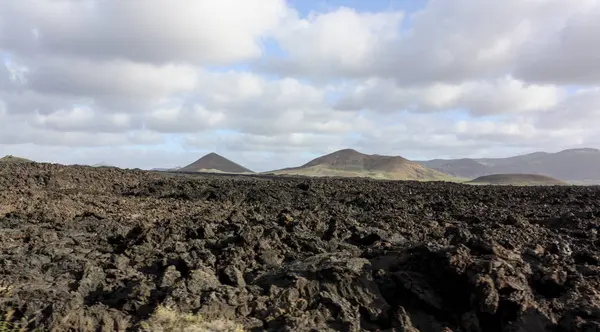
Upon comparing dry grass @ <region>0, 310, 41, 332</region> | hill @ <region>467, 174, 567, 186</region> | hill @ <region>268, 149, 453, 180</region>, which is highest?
hill @ <region>268, 149, 453, 180</region>

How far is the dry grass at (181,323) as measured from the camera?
654 centimetres

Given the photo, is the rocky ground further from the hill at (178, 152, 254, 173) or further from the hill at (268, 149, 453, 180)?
the hill at (178, 152, 254, 173)

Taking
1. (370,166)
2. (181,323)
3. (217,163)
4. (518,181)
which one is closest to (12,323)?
(181,323)

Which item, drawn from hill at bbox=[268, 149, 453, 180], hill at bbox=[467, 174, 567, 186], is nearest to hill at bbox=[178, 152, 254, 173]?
hill at bbox=[268, 149, 453, 180]

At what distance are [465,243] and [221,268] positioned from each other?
4.39m

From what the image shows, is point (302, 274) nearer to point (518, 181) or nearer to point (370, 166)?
point (518, 181)

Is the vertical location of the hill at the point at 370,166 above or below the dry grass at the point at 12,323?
above

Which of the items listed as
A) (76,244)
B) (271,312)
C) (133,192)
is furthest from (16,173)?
(271,312)

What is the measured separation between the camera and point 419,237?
1219cm

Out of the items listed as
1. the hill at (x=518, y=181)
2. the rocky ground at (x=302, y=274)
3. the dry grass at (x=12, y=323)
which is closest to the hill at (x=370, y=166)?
the hill at (x=518, y=181)

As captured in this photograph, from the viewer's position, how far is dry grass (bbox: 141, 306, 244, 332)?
654 cm

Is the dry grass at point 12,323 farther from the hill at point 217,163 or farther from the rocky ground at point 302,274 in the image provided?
the hill at point 217,163

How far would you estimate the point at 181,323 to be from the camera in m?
6.68

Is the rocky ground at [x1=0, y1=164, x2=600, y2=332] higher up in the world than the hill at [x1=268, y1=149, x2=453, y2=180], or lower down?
lower down
